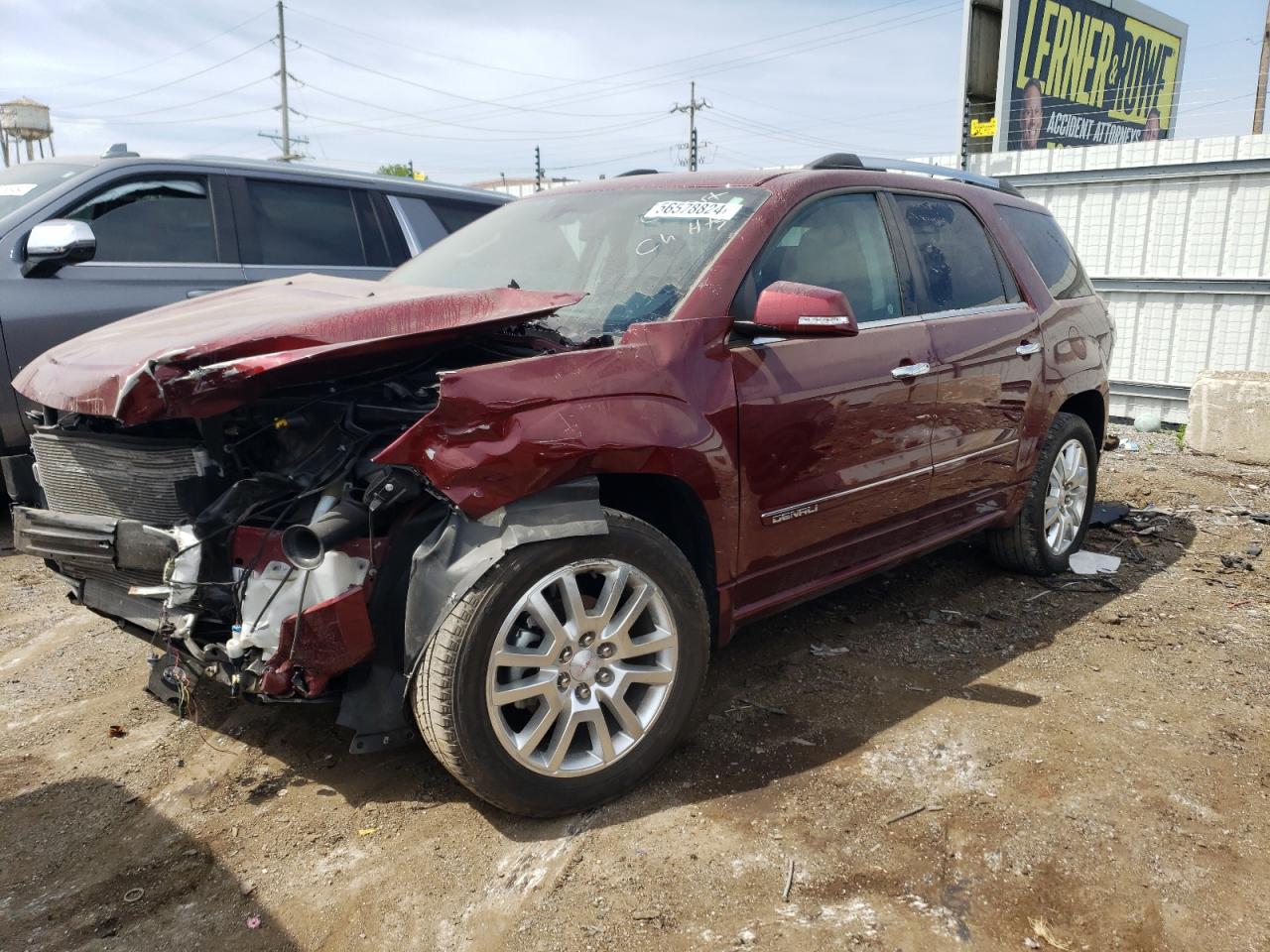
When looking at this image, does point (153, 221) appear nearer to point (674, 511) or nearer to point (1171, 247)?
point (674, 511)

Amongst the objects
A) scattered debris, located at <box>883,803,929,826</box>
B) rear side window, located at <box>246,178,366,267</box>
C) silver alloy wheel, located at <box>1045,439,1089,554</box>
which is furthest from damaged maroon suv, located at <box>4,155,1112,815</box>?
rear side window, located at <box>246,178,366,267</box>

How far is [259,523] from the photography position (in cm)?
244

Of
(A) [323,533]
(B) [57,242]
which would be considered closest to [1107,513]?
(A) [323,533]

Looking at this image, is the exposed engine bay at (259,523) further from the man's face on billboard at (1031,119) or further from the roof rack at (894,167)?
the man's face on billboard at (1031,119)

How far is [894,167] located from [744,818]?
2.81m

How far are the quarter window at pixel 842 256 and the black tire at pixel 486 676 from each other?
3.24 feet

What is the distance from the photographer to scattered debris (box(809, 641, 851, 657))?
143 inches

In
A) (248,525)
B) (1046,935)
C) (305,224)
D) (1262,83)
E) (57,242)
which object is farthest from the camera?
(1262,83)

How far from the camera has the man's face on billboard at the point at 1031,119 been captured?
12258 millimetres

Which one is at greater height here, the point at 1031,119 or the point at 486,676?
the point at 1031,119

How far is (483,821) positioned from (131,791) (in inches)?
42.4

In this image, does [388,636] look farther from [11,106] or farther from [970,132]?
[11,106]

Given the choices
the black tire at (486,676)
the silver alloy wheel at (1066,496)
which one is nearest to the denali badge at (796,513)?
the black tire at (486,676)

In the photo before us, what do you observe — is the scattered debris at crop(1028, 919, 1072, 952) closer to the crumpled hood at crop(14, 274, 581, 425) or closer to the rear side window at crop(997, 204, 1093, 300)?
the crumpled hood at crop(14, 274, 581, 425)
